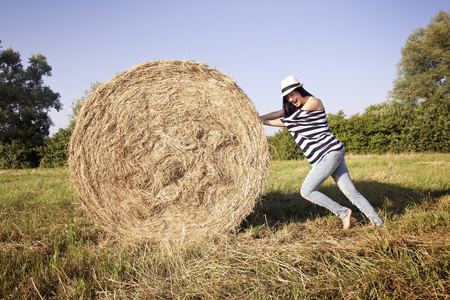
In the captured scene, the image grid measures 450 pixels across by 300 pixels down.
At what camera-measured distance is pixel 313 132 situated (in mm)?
4000

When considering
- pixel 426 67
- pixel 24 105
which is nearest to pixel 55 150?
pixel 24 105

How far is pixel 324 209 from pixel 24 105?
25.1 meters

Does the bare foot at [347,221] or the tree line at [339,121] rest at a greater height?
the tree line at [339,121]

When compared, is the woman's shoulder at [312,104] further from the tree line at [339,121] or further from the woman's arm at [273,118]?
the tree line at [339,121]

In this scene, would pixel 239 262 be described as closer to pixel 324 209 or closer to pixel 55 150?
pixel 324 209

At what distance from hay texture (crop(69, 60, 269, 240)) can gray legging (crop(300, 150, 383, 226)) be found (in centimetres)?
67

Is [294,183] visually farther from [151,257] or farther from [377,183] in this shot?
[151,257]

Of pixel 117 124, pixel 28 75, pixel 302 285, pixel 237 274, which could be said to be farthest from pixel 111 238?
pixel 28 75

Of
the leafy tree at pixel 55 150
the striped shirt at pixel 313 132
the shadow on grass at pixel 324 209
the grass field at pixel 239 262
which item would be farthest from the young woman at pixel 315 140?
the leafy tree at pixel 55 150

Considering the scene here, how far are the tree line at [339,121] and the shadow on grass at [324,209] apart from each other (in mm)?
7607

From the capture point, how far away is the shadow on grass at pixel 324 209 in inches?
187

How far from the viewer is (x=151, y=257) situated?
3.26 meters

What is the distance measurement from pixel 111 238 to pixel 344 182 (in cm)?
316

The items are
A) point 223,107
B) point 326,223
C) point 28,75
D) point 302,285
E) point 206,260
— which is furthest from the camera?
point 28,75
